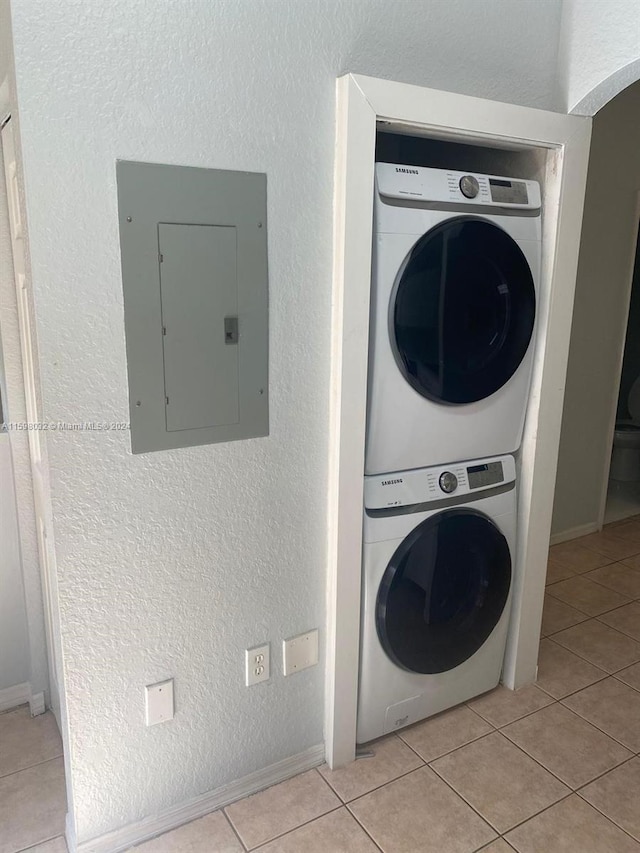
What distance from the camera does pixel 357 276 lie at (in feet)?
5.24

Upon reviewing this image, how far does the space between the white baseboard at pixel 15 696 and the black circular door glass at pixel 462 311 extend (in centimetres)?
159

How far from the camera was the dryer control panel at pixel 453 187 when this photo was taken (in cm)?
162

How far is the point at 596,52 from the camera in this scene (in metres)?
1.78

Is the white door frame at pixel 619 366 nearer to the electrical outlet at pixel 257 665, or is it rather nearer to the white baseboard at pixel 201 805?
the white baseboard at pixel 201 805

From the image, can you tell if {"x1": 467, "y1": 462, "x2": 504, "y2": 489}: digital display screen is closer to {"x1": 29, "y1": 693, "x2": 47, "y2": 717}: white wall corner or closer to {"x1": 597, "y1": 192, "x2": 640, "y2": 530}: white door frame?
{"x1": 29, "y1": 693, "x2": 47, "y2": 717}: white wall corner

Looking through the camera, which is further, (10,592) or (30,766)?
(10,592)

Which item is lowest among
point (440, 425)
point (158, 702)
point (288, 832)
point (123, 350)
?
point (288, 832)

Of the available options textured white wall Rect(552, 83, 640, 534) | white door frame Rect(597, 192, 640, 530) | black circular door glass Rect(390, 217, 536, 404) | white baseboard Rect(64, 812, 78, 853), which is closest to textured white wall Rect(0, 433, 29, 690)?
white baseboard Rect(64, 812, 78, 853)

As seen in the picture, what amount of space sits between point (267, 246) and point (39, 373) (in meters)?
0.58

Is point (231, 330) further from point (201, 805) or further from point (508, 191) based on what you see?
point (201, 805)

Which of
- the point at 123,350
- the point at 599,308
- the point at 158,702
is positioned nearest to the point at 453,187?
the point at 123,350

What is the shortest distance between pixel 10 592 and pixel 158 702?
73cm

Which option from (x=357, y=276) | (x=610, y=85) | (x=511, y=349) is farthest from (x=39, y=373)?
(x=610, y=85)

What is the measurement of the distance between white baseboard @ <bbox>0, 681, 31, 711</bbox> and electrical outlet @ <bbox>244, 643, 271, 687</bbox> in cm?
86
